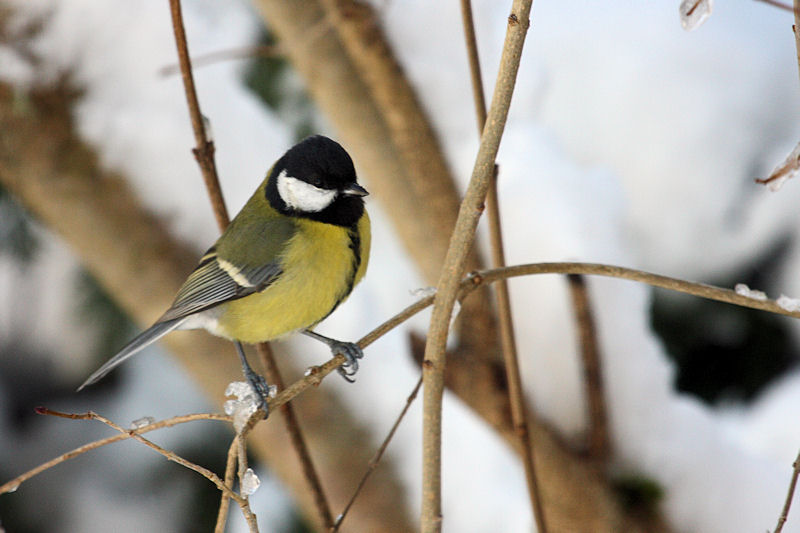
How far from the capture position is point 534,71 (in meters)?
1.57

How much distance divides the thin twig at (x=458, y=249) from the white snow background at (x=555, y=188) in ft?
2.47

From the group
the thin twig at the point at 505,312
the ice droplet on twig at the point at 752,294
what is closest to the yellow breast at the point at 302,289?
the thin twig at the point at 505,312

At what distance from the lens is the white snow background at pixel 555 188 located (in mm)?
1300

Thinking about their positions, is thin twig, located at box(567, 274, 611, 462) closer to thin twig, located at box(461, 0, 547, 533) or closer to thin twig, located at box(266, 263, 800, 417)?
thin twig, located at box(461, 0, 547, 533)

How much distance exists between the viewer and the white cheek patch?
1.04m

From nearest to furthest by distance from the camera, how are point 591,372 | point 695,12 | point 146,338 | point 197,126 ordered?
point 695,12 < point 197,126 < point 146,338 < point 591,372

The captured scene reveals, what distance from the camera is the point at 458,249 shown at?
557 millimetres

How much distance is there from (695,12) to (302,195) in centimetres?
65

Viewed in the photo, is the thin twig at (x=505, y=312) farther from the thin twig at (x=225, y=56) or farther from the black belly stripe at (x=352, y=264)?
the thin twig at (x=225, y=56)

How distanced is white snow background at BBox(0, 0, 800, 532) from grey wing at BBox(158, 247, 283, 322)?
1.25ft

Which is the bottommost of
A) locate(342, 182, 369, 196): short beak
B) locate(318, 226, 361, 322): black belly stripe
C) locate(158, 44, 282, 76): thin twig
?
locate(318, 226, 361, 322): black belly stripe

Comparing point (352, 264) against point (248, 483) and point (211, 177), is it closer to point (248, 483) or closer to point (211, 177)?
point (211, 177)

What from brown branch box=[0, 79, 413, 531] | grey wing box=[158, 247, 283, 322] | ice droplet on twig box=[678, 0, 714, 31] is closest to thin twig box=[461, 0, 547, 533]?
ice droplet on twig box=[678, 0, 714, 31]

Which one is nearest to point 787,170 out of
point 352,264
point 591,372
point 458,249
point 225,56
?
point 458,249
